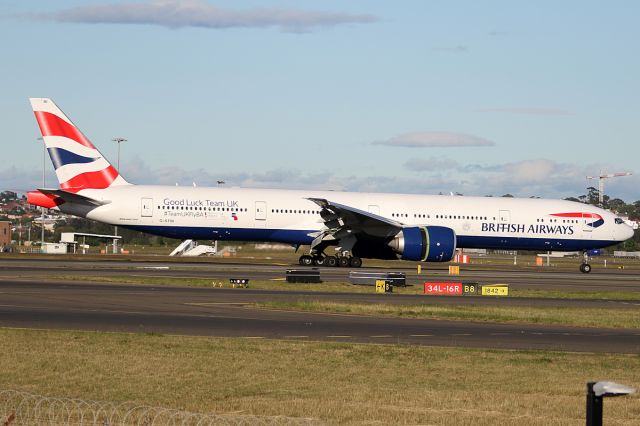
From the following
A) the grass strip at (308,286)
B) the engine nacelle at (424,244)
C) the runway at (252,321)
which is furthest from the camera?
the engine nacelle at (424,244)

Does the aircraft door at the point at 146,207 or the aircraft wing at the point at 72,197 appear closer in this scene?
the aircraft wing at the point at 72,197

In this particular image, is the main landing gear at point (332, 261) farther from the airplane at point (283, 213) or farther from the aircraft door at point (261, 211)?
the aircraft door at point (261, 211)

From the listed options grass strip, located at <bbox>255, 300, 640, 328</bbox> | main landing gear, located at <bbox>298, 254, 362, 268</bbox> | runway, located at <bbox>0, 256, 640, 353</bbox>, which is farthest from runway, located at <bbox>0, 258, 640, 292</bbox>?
grass strip, located at <bbox>255, 300, 640, 328</bbox>

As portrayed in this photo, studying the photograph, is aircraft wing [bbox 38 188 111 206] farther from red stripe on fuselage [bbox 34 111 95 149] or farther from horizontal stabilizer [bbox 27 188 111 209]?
red stripe on fuselage [bbox 34 111 95 149]

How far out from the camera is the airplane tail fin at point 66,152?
54.6m

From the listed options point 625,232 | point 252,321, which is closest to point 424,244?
point 625,232

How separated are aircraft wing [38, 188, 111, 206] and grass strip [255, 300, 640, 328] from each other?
25.7 meters

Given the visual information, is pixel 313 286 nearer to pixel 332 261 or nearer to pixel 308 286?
pixel 308 286

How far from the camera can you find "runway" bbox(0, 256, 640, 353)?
72.5ft

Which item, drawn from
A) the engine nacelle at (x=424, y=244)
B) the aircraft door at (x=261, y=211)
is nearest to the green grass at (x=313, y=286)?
the engine nacelle at (x=424, y=244)

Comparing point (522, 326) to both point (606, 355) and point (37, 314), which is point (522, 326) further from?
point (37, 314)

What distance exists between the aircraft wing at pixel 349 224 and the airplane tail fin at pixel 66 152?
507 inches

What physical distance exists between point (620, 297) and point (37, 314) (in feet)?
80.3

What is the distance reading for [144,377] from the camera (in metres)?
15.5
